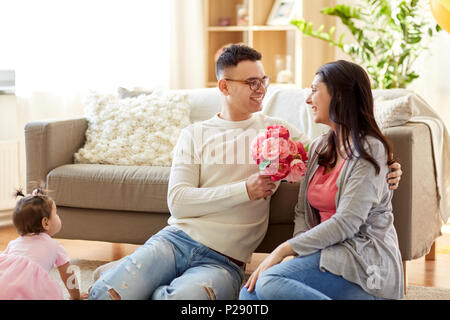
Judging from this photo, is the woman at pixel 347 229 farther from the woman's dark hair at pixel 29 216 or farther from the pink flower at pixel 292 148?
the woman's dark hair at pixel 29 216

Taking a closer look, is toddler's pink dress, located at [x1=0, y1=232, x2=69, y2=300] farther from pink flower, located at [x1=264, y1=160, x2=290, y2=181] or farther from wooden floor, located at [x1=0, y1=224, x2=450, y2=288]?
wooden floor, located at [x1=0, y1=224, x2=450, y2=288]

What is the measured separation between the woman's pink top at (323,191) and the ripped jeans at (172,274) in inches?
14.4

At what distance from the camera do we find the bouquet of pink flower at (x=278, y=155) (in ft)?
6.31

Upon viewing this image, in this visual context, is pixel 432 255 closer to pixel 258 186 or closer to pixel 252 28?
pixel 258 186

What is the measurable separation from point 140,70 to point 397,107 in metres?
2.32

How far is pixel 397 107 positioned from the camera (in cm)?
251

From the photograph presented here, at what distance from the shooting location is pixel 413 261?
10.2 feet

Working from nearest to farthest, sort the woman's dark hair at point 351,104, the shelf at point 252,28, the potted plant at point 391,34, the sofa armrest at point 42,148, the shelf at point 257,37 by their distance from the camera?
1. the woman's dark hair at point 351,104
2. the sofa armrest at point 42,148
3. the potted plant at point 391,34
4. the shelf at point 252,28
5. the shelf at point 257,37

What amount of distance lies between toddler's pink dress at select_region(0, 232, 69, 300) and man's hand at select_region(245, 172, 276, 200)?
69 cm

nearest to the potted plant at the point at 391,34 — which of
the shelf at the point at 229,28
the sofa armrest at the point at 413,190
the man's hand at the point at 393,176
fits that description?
the shelf at the point at 229,28

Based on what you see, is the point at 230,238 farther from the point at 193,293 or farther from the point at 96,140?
the point at 96,140

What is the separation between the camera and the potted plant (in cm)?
381

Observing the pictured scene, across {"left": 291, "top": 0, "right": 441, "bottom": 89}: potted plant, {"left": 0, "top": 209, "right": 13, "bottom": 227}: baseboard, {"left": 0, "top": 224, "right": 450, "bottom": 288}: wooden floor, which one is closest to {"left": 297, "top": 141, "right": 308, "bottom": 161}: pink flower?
{"left": 0, "top": 224, "right": 450, "bottom": 288}: wooden floor
